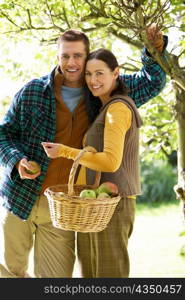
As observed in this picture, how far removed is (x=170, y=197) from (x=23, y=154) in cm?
997

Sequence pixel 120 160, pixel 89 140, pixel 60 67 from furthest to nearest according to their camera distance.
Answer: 1. pixel 60 67
2. pixel 89 140
3. pixel 120 160

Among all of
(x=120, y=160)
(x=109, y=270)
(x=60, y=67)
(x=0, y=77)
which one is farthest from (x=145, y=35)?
(x=0, y=77)

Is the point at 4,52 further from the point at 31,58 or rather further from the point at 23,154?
the point at 23,154

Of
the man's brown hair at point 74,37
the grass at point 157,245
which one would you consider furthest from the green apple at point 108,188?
the grass at point 157,245

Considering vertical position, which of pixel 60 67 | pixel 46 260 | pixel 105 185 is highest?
pixel 60 67

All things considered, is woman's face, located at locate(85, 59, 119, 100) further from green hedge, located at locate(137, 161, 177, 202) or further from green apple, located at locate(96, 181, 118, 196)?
green hedge, located at locate(137, 161, 177, 202)

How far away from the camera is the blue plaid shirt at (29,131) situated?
10.9ft

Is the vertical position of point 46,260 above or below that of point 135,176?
below

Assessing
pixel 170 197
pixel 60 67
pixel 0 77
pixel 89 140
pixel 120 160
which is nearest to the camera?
pixel 120 160

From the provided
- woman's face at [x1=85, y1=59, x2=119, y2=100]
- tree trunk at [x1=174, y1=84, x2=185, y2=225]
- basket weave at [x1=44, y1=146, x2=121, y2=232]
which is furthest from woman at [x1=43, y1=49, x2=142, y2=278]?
tree trunk at [x1=174, y1=84, x2=185, y2=225]

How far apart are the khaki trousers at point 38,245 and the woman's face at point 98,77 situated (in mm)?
717

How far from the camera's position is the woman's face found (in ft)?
10.2

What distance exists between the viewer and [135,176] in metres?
3.20

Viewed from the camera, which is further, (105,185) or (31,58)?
(31,58)
